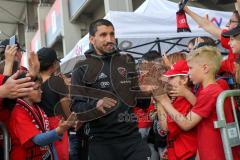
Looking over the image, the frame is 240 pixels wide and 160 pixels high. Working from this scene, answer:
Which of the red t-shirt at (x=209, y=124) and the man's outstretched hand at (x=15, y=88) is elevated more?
the man's outstretched hand at (x=15, y=88)

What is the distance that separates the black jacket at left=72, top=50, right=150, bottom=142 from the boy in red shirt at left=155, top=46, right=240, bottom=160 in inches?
13.8

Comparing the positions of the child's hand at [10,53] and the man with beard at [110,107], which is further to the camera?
the man with beard at [110,107]

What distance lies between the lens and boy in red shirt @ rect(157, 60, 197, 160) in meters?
2.25

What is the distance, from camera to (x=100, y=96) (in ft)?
7.76

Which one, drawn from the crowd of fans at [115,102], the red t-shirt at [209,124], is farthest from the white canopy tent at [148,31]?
the red t-shirt at [209,124]

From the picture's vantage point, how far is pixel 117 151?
2377 mm

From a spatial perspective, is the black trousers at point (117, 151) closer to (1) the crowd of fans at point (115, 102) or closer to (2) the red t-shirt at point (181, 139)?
(1) the crowd of fans at point (115, 102)

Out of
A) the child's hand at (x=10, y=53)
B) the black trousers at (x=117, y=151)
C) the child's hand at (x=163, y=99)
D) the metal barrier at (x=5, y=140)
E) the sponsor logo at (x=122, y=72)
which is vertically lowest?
the black trousers at (x=117, y=151)

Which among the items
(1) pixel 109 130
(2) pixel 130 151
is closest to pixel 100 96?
(1) pixel 109 130

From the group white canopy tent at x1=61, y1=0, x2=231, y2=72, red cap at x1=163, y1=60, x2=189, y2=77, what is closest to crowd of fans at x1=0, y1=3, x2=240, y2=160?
red cap at x1=163, y1=60, x2=189, y2=77

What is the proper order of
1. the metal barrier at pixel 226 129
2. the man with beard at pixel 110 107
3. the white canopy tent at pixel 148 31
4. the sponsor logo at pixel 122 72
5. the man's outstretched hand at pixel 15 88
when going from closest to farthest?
the man's outstretched hand at pixel 15 88
the metal barrier at pixel 226 129
the man with beard at pixel 110 107
the sponsor logo at pixel 122 72
the white canopy tent at pixel 148 31

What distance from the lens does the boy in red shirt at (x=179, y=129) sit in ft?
7.38

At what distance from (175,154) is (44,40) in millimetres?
14056

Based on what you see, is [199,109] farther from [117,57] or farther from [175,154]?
[117,57]
